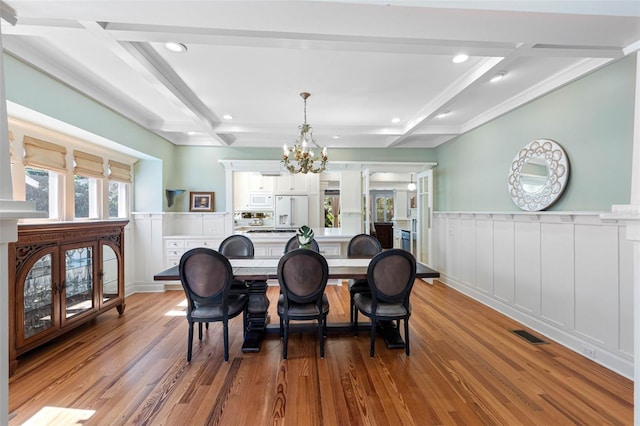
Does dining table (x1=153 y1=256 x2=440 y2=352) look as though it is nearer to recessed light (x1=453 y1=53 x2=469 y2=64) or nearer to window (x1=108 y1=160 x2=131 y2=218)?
recessed light (x1=453 y1=53 x2=469 y2=64)

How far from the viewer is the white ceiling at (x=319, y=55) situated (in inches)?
61.1

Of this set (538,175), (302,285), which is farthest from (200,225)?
(538,175)

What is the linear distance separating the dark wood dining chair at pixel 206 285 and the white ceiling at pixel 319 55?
1638mm

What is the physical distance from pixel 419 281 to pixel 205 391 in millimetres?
4134

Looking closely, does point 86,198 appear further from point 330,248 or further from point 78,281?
point 330,248

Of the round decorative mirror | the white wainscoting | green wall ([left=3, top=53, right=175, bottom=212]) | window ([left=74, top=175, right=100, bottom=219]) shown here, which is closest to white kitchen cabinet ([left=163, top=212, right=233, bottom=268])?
green wall ([left=3, top=53, right=175, bottom=212])

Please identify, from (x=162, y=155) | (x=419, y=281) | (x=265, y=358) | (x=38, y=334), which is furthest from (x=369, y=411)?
(x=162, y=155)

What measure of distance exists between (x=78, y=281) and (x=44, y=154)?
1.41 meters

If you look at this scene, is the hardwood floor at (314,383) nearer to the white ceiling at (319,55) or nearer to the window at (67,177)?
the window at (67,177)

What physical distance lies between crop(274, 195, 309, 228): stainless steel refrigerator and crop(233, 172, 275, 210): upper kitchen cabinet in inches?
17.6

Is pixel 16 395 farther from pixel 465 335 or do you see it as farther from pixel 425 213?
pixel 425 213

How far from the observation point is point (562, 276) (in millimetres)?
2729

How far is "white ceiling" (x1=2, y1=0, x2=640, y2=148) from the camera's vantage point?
155cm

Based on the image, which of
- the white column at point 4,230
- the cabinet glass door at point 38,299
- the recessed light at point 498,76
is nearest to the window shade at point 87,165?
the cabinet glass door at point 38,299
